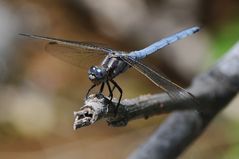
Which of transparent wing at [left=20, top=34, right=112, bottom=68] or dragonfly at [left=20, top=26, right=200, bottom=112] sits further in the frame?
transparent wing at [left=20, top=34, right=112, bottom=68]

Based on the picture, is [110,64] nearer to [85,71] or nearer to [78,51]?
[78,51]

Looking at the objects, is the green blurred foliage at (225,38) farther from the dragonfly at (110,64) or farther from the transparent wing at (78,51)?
the transparent wing at (78,51)

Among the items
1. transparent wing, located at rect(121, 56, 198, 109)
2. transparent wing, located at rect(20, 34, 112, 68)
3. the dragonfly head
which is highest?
transparent wing, located at rect(20, 34, 112, 68)

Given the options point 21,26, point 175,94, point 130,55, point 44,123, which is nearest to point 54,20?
point 21,26

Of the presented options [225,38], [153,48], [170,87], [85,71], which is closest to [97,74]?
[170,87]

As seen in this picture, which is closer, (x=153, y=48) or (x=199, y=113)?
(x=199, y=113)

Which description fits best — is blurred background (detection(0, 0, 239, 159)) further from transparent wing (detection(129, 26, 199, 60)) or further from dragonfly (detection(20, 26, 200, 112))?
dragonfly (detection(20, 26, 200, 112))

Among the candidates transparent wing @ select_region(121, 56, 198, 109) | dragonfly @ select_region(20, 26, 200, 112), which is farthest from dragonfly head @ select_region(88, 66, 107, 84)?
transparent wing @ select_region(121, 56, 198, 109)
